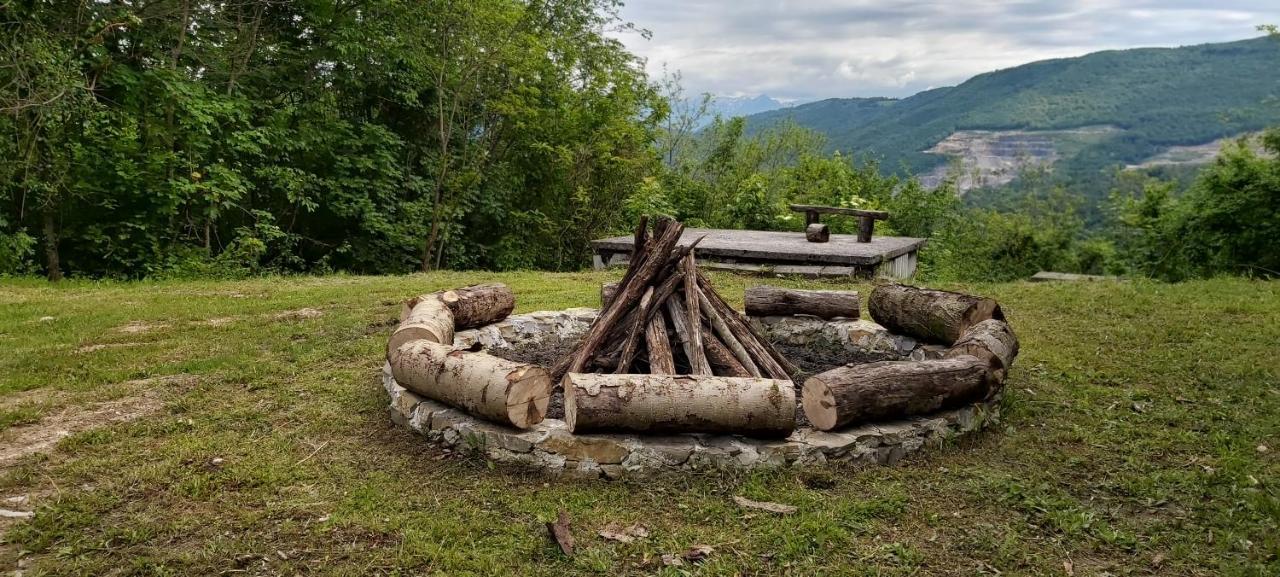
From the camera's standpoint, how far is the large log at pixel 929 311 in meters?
5.86

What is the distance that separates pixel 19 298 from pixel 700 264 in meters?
9.49

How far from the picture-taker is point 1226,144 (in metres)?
14.1

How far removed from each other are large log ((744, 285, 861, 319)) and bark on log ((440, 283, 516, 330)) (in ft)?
7.91

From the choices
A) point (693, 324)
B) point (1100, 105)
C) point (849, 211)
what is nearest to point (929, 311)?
point (693, 324)


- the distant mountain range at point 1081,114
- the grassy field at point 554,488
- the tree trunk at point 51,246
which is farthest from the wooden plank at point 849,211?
the distant mountain range at point 1081,114

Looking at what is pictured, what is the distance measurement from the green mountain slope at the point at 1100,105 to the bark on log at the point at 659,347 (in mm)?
67481

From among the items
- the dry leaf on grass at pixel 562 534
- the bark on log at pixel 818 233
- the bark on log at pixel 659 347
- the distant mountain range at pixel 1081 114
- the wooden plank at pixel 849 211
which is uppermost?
the distant mountain range at pixel 1081 114

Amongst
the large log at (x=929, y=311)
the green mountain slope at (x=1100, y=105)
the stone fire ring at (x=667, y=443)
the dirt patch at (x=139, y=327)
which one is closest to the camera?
the stone fire ring at (x=667, y=443)

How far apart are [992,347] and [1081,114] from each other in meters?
108

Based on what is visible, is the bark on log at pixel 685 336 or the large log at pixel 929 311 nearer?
the bark on log at pixel 685 336

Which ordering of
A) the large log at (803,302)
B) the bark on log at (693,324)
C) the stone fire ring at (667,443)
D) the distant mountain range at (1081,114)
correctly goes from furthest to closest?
the distant mountain range at (1081,114)
the large log at (803,302)
the bark on log at (693,324)
the stone fire ring at (667,443)

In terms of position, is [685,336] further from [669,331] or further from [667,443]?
[667,443]

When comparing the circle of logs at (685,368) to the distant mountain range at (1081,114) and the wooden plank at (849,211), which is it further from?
the distant mountain range at (1081,114)

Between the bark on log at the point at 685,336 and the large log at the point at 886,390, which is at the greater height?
the bark on log at the point at 685,336
